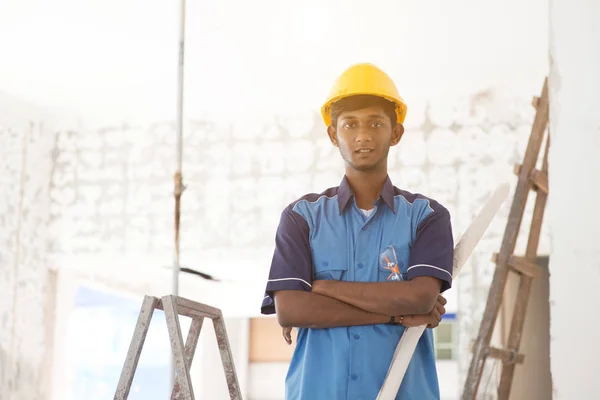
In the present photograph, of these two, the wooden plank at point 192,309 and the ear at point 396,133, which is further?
the wooden plank at point 192,309

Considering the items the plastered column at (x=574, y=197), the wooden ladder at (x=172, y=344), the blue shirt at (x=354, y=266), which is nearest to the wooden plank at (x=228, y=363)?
the wooden ladder at (x=172, y=344)

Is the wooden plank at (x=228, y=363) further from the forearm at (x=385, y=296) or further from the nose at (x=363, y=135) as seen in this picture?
the nose at (x=363, y=135)

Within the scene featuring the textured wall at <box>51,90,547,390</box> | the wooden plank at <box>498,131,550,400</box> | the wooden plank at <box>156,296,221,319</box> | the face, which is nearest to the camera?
the face

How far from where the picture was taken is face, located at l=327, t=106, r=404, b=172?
171 cm

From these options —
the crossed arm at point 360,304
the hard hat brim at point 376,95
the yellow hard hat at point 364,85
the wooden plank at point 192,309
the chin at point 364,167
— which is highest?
the yellow hard hat at point 364,85

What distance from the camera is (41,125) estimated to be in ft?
21.7

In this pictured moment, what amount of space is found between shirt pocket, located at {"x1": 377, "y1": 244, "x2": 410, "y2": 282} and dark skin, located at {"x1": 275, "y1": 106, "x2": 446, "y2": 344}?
44 mm

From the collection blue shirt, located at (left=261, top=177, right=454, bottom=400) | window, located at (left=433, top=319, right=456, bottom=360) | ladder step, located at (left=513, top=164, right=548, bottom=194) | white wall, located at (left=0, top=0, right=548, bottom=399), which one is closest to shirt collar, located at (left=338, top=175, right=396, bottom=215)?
blue shirt, located at (left=261, top=177, right=454, bottom=400)

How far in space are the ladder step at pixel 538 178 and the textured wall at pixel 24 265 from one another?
13.1ft

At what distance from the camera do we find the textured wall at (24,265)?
20.2 ft

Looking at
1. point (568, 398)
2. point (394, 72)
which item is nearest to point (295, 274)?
point (568, 398)

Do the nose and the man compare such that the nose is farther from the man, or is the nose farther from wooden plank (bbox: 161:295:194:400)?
wooden plank (bbox: 161:295:194:400)

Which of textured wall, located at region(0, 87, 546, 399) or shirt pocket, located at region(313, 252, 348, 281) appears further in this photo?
textured wall, located at region(0, 87, 546, 399)

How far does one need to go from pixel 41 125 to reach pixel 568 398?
5.71 metres
